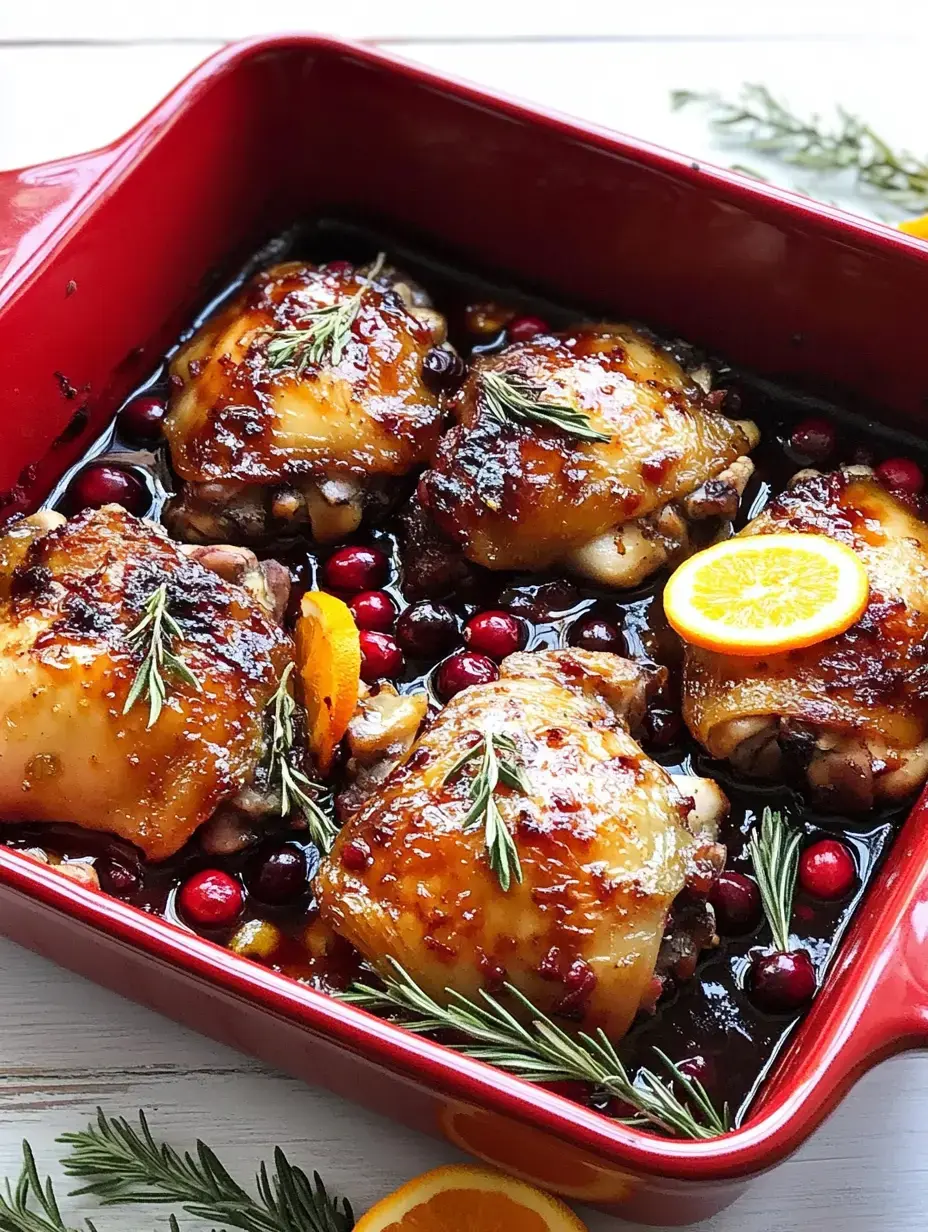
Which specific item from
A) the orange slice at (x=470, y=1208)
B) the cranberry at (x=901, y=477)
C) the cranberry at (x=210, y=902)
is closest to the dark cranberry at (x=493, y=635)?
the cranberry at (x=210, y=902)

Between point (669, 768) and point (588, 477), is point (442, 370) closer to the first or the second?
point (588, 477)

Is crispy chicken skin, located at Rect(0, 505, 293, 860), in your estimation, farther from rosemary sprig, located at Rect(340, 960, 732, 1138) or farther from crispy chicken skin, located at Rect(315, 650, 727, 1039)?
rosemary sprig, located at Rect(340, 960, 732, 1138)

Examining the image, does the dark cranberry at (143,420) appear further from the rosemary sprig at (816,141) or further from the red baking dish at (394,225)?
the rosemary sprig at (816,141)

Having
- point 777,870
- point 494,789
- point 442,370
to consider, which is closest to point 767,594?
point 777,870

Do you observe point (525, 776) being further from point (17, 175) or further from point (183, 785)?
point (17, 175)

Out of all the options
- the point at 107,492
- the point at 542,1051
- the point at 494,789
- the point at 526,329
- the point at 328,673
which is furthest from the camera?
the point at 526,329

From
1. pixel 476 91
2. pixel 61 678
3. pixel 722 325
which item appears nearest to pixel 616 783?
pixel 61 678
